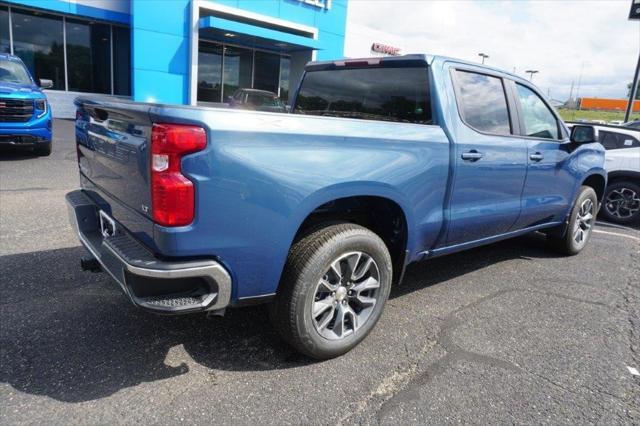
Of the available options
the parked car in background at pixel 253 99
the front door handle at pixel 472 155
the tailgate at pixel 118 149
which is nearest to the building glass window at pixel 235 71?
the parked car in background at pixel 253 99

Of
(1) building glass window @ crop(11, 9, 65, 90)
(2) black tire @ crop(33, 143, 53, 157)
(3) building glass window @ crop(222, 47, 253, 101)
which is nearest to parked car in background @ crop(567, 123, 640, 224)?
(2) black tire @ crop(33, 143, 53, 157)

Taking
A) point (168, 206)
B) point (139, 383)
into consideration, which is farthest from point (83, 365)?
point (168, 206)

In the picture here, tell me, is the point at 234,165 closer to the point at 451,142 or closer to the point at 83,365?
the point at 83,365

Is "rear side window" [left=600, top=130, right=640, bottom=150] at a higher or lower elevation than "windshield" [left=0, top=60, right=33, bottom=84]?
lower

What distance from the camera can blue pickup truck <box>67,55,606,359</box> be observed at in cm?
224

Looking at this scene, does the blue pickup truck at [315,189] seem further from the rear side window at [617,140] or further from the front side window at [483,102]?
the rear side window at [617,140]

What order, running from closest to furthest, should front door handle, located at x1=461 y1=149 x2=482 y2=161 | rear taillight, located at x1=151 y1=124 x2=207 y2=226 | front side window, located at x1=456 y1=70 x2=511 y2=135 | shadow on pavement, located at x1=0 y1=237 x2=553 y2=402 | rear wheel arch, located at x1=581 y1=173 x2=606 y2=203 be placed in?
rear taillight, located at x1=151 y1=124 x2=207 y2=226 < shadow on pavement, located at x1=0 y1=237 x2=553 y2=402 < front door handle, located at x1=461 y1=149 x2=482 y2=161 < front side window, located at x1=456 y1=70 x2=511 y2=135 < rear wheel arch, located at x1=581 y1=173 x2=606 y2=203

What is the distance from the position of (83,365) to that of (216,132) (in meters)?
1.58

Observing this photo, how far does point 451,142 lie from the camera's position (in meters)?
3.35

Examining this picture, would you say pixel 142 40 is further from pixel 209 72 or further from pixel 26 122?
pixel 26 122

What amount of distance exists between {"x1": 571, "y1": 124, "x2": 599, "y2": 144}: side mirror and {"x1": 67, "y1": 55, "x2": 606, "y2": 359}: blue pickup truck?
589 mm

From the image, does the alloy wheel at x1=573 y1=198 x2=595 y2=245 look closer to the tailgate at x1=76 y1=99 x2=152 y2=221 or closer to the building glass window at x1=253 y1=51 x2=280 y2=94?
the tailgate at x1=76 y1=99 x2=152 y2=221

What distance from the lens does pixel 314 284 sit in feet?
8.71

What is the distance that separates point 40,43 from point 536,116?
17.1 metres
